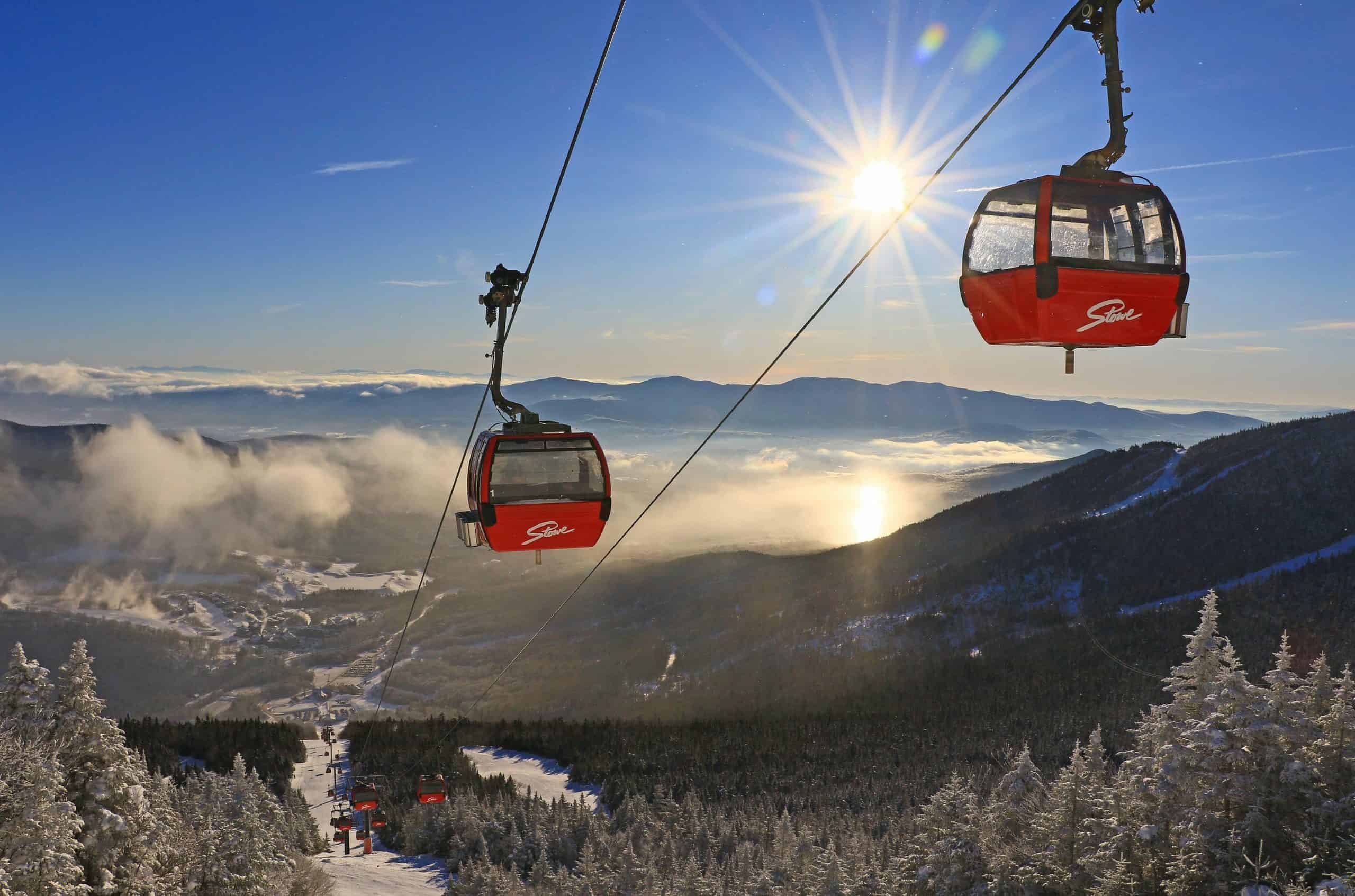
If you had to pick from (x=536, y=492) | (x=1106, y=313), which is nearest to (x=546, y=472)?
(x=536, y=492)

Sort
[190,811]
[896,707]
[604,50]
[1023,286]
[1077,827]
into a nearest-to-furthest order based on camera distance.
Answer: [604,50]
[1023,286]
[1077,827]
[190,811]
[896,707]

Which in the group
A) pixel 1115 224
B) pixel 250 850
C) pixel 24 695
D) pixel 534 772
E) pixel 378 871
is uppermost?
pixel 1115 224

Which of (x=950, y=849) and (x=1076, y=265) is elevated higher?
(x=1076, y=265)

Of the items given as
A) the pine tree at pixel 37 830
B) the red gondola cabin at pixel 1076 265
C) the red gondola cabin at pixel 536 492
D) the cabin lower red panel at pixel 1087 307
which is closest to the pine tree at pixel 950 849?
the red gondola cabin at pixel 536 492

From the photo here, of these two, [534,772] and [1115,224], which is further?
[534,772]

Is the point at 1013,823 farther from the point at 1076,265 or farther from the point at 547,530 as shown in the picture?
the point at 1076,265

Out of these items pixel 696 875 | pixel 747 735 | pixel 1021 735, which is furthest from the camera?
pixel 747 735

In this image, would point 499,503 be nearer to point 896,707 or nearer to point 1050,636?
point 896,707

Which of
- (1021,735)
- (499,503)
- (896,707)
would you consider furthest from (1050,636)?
(499,503)
